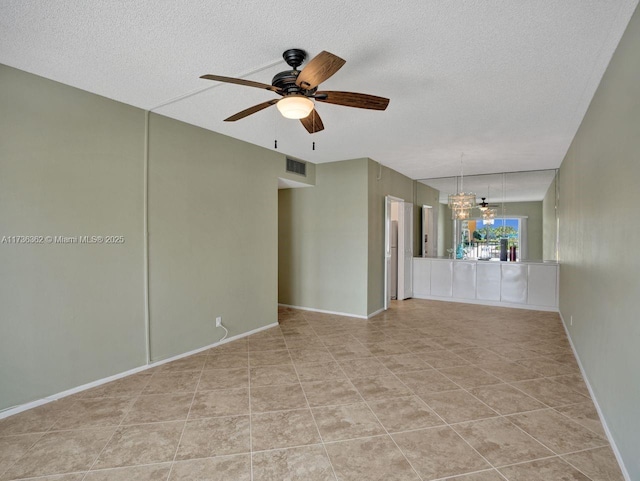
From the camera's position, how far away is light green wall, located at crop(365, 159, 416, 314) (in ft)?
18.5

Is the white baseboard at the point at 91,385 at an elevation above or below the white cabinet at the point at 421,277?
below

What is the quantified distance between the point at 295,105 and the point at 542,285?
239 inches

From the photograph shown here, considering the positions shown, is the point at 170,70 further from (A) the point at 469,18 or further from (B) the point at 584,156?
(B) the point at 584,156

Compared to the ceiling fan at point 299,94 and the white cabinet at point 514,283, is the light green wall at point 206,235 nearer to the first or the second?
the ceiling fan at point 299,94

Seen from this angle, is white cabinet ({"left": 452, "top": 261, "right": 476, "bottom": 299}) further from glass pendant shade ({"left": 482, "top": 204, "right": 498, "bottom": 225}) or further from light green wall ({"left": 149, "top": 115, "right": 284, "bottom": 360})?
light green wall ({"left": 149, "top": 115, "right": 284, "bottom": 360})

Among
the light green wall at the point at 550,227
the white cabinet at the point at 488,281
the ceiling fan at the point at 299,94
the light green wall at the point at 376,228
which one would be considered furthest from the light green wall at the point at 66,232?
the light green wall at the point at 550,227

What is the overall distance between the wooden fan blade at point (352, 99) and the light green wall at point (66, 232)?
216 cm

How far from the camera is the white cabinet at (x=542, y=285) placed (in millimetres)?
6113

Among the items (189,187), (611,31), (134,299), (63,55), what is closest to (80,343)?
(134,299)

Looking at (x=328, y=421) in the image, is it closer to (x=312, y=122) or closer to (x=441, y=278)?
(x=312, y=122)

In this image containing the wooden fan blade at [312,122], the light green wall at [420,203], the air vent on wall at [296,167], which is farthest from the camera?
the light green wall at [420,203]

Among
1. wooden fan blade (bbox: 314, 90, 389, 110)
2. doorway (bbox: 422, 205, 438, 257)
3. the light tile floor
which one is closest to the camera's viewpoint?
the light tile floor

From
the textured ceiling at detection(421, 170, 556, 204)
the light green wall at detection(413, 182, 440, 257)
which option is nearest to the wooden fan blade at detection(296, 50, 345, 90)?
the textured ceiling at detection(421, 170, 556, 204)

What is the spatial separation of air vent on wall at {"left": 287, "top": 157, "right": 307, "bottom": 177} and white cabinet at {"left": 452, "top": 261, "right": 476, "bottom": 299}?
3.80m
